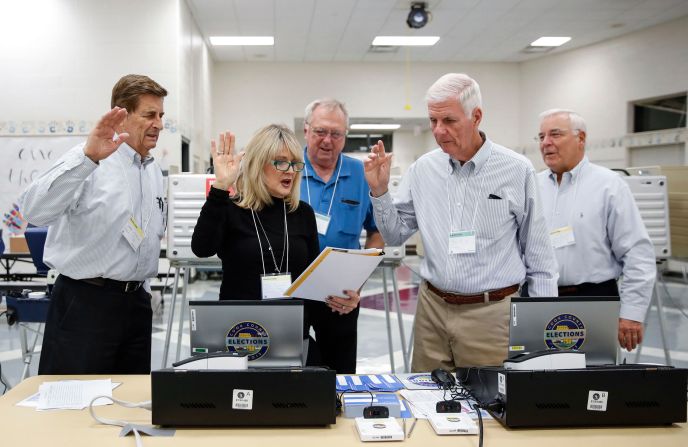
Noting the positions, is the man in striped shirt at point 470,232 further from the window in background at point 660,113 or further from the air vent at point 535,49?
the air vent at point 535,49

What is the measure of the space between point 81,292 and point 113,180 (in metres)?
0.43

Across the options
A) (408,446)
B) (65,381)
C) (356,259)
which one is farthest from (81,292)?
(408,446)

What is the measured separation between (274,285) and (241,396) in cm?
65

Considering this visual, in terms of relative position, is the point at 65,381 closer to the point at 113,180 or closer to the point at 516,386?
the point at 113,180

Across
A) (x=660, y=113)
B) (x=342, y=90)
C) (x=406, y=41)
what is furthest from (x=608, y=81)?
(x=342, y=90)

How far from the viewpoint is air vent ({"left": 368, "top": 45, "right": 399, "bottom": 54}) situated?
34.1ft

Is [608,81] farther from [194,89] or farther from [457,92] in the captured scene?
[457,92]

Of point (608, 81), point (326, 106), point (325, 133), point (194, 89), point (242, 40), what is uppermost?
point (242, 40)

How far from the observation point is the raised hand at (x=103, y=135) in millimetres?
1841

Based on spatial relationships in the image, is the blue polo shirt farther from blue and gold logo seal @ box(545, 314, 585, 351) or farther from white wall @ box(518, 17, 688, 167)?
white wall @ box(518, 17, 688, 167)

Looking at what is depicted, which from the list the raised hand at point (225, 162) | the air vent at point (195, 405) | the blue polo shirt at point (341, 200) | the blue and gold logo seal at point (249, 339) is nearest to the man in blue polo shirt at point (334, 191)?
the blue polo shirt at point (341, 200)

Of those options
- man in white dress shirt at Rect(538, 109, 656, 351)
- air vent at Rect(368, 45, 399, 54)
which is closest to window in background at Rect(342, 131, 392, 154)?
air vent at Rect(368, 45, 399, 54)

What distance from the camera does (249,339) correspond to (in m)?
1.47

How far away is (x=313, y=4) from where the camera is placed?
26.6 feet
